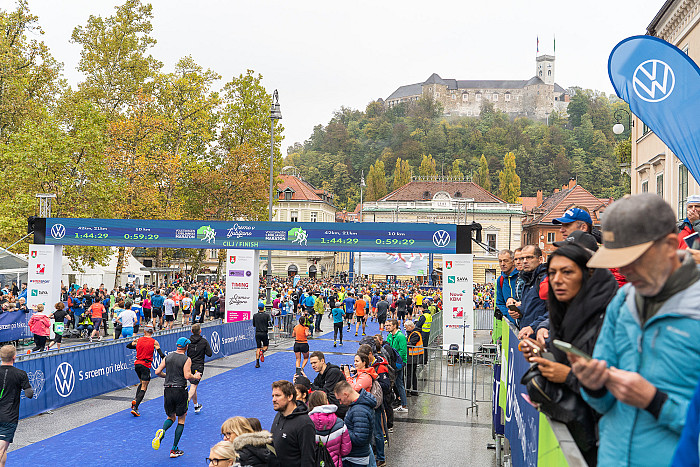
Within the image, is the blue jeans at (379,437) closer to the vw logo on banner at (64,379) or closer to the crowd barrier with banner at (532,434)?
the crowd barrier with banner at (532,434)

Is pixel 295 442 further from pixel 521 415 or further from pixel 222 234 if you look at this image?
pixel 222 234

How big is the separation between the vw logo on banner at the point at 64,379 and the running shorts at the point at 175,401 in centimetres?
412

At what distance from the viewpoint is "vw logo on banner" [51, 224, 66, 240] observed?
78.9ft

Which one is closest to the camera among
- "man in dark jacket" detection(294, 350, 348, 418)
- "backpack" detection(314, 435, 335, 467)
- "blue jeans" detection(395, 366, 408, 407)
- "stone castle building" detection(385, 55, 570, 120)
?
"backpack" detection(314, 435, 335, 467)

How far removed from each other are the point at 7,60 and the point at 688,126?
115ft

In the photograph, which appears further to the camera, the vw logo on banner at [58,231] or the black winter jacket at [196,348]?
the vw logo on banner at [58,231]

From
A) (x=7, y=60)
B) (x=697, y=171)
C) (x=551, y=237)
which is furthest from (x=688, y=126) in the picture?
(x=551, y=237)

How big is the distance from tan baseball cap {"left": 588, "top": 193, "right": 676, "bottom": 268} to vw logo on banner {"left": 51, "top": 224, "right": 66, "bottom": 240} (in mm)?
25135

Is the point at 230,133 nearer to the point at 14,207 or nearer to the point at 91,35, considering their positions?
the point at 91,35

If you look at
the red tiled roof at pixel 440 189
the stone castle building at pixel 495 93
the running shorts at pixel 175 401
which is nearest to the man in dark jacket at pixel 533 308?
the running shorts at pixel 175 401

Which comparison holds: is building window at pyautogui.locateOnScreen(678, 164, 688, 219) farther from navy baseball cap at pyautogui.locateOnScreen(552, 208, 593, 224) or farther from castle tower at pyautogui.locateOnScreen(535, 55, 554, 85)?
castle tower at pyautogui.locateOnScreen(535, 55, 554, 85)

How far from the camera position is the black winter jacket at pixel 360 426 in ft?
22.4

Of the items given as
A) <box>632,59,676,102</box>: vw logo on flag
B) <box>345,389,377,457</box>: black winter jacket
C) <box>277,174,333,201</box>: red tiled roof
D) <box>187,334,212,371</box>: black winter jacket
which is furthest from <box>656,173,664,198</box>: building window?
<box>277,174,333,201</box>: red tiled roof

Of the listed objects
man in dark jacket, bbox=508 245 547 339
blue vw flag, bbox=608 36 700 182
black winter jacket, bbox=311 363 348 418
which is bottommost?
black winter jacket, bbox=311 363 348 418
